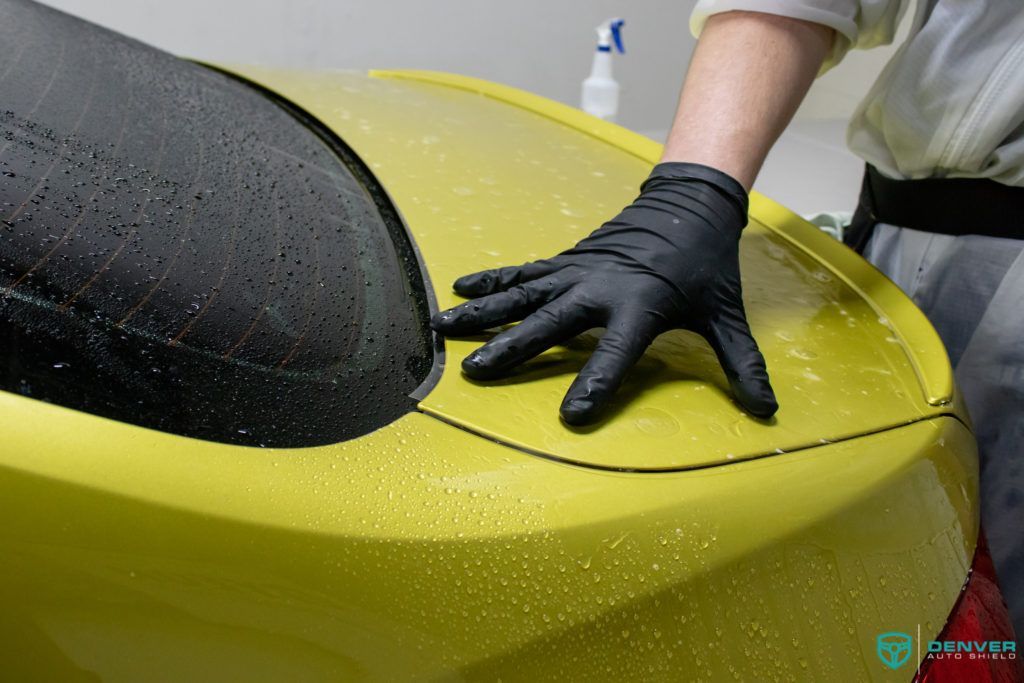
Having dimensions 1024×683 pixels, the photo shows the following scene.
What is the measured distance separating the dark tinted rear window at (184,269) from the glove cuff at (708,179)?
341 mm

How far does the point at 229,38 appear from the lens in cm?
312

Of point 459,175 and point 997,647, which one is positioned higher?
point 459,175

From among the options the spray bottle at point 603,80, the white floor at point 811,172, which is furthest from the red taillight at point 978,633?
the white floor at point 811,172

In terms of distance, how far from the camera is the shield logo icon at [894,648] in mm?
622

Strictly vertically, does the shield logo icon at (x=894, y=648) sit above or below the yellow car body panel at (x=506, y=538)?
below

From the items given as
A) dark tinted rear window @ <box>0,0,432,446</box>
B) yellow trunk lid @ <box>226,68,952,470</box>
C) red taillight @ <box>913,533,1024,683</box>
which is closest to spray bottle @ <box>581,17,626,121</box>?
yellow trunk lid @ <box>226,68,952,470</box>

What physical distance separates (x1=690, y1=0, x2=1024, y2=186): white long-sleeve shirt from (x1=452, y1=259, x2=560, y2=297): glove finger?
21.3 inches

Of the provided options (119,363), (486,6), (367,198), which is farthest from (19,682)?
(486,6)

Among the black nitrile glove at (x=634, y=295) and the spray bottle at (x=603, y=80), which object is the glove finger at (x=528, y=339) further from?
the spray bottle at (x=603, y=80)

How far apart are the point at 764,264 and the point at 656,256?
0.79 feet

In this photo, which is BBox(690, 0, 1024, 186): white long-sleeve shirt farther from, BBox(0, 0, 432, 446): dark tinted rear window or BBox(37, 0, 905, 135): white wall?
BBox(37, 0, 905, 135): white wall

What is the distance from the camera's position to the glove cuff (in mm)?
977

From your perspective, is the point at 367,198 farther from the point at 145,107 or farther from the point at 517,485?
the point at 517,485

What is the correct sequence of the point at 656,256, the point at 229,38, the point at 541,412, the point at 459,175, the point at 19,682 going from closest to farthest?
the point at 19,682, the point at 541,412, the point at 656,256, the point at 459,175, the point at 229,38
